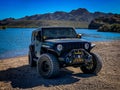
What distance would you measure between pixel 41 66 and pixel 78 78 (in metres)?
1.66

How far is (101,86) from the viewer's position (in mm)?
9133

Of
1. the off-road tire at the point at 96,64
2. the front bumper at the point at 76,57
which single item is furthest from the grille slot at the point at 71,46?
the off-road tire at the point at 96,64

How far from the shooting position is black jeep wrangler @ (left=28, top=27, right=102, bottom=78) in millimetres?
10156

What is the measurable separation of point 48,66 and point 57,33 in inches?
71.2

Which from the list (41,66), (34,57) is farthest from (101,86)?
(34,57)

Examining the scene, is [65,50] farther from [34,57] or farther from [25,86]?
[34,57]

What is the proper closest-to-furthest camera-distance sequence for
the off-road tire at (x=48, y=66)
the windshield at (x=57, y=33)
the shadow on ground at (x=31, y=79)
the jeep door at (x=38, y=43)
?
1. the shadow on ground at (x=31, y=79)
2. the off-road tire at (x=48, y=66)
3. the windshield at (x=57, y=33)
4. the jeep door at (x=38, y=43)

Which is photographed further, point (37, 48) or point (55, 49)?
point (37, 48)

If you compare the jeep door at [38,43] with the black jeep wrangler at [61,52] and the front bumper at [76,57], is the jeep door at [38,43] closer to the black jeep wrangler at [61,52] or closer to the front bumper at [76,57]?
the black jeep wrangler at [61,52]

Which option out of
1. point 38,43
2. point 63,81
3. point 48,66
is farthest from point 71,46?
point 38,43

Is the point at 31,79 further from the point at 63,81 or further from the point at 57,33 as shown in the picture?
the point at 57,33

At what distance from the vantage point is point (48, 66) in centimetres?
1059

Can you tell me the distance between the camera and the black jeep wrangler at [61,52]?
1016 cm

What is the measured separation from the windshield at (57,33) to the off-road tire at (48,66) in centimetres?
127
